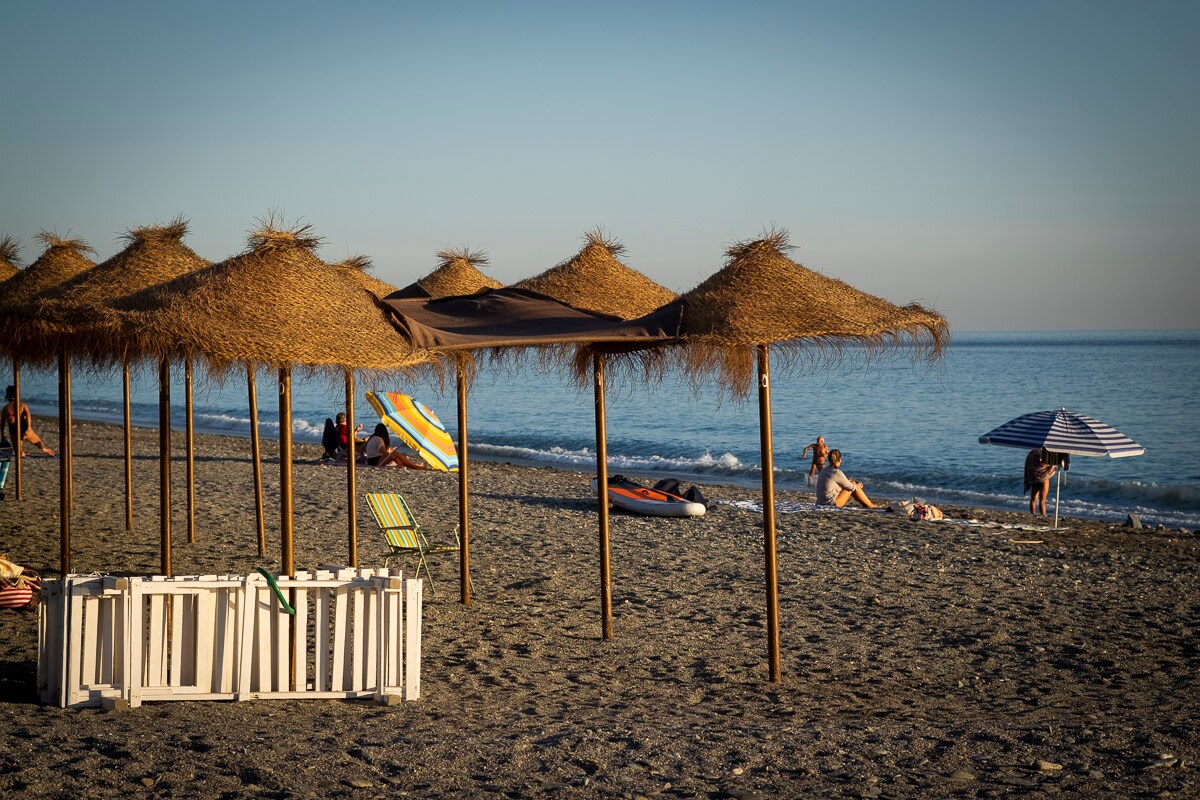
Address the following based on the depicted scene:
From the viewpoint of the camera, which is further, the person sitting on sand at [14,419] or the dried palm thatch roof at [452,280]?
the person sitting on sand at [14,419]

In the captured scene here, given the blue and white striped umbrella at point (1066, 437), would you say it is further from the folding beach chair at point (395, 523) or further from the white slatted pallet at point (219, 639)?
the white slatted pallet at point (219, 639)

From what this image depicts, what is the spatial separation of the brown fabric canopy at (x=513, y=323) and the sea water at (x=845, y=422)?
1.70 feet

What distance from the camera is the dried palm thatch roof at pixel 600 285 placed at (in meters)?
7.92

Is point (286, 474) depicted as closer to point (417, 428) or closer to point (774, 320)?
point (774, 320)

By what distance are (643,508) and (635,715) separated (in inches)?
275

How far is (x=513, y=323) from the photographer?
22.9ft

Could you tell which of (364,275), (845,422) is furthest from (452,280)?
(845,422)

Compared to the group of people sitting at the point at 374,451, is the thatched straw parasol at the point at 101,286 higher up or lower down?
higher up

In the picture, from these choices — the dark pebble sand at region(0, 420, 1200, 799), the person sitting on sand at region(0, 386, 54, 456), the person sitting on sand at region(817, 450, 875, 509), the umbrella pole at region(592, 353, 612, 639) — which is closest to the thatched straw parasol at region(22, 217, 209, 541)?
the dark pebble sand at region(0, 420, 1200, 799)

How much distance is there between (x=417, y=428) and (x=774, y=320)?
13.3 metres

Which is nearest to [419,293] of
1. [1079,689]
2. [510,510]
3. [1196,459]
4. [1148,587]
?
[510,510]

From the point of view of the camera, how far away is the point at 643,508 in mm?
12234

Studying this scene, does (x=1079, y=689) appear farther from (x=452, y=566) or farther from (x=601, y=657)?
(x=452, y=566)

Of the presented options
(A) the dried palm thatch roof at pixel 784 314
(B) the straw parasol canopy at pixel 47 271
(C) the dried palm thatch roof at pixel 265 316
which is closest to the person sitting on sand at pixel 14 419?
(B) the straw parasol canopy at pixel 47 271
